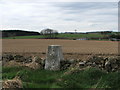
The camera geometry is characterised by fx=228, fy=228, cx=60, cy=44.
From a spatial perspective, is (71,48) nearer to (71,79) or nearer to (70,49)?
(70,49)

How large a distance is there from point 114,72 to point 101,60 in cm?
110

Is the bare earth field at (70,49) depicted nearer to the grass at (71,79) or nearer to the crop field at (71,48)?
the crop field at (71,48)

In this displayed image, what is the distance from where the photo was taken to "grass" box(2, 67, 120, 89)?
7081 mm

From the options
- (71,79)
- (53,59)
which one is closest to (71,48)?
(53,59)

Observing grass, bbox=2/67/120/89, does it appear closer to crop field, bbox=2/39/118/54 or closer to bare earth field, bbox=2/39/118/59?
bare earth field, bbox=2/39/118/59

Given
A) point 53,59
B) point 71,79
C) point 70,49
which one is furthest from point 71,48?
point 71,79

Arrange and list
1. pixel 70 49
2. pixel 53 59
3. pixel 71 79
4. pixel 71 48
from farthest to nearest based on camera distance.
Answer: pixel 71 48, pixel 70 49, pixel 53 59, pixel 71 79

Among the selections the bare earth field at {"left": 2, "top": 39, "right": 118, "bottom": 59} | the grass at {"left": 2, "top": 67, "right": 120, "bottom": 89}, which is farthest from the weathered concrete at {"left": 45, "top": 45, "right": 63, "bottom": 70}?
the bare earth field at {"left": 2, "top": 39, "right": 118, "bottom": 59}

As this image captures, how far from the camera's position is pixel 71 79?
7.56 meters

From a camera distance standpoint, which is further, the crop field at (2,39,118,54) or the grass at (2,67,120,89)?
the crop field at (2,39,118,54)

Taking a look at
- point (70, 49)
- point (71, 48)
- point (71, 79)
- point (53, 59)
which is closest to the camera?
point (71, 79)

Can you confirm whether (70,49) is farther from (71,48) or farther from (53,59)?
(53,59)

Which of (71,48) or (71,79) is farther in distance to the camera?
(71,48)

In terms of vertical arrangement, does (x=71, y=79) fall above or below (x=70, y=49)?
below
